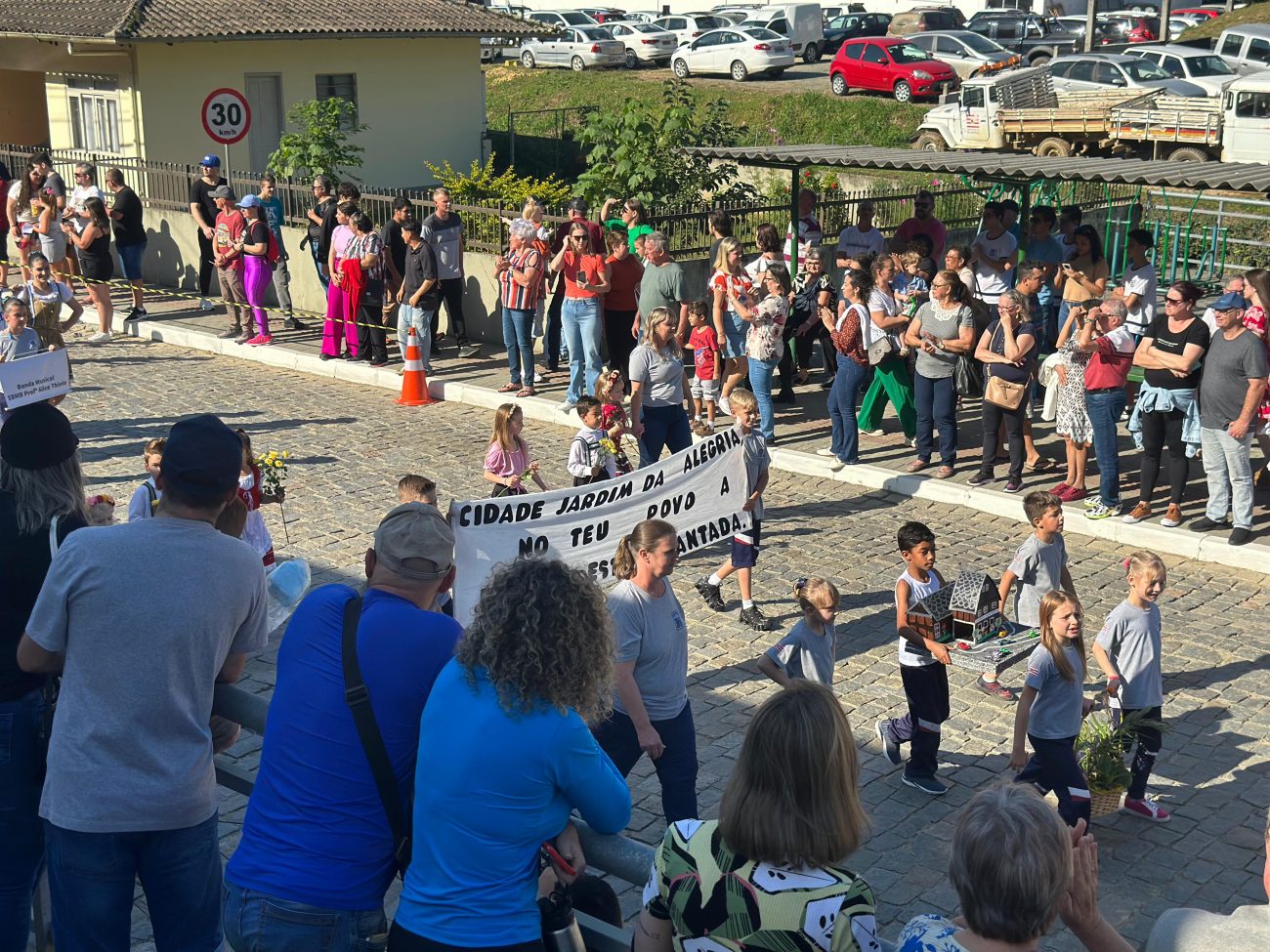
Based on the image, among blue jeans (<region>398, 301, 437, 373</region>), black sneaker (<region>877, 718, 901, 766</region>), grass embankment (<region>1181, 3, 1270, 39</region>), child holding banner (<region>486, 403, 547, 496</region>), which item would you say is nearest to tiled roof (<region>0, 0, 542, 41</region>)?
blue jeans (<region>398, 301, 437, 373</region>)

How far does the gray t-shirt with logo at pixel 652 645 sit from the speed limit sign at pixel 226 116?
13.5 meters

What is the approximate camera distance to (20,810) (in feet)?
14.0

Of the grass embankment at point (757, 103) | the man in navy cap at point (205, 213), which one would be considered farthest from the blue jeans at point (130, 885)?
the grass embankment at point (757, 103)

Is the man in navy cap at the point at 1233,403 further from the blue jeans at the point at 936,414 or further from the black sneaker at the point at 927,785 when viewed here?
the black sneaker at the point at 927,785

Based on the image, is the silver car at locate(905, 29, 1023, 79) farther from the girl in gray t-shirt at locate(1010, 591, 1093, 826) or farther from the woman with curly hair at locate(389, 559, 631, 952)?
the woman with curly hair at locate(389, 559, 631, 952)

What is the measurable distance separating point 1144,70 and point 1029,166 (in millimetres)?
21928

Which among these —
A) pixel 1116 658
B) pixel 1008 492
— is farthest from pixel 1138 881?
pixel 1008 492

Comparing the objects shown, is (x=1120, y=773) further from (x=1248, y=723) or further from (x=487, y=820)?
(x=487, y=820)

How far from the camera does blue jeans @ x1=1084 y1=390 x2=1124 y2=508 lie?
38.3 feet

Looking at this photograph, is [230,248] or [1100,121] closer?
[230,248]

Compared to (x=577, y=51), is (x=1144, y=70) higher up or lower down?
lower down

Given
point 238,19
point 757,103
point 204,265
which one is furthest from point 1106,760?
point 757,103

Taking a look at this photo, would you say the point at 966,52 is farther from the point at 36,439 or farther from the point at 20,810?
the point at 20,810

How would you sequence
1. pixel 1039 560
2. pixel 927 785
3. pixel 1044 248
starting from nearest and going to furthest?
pixel 927 785
pixel 1039 560
pixel 1044 248
